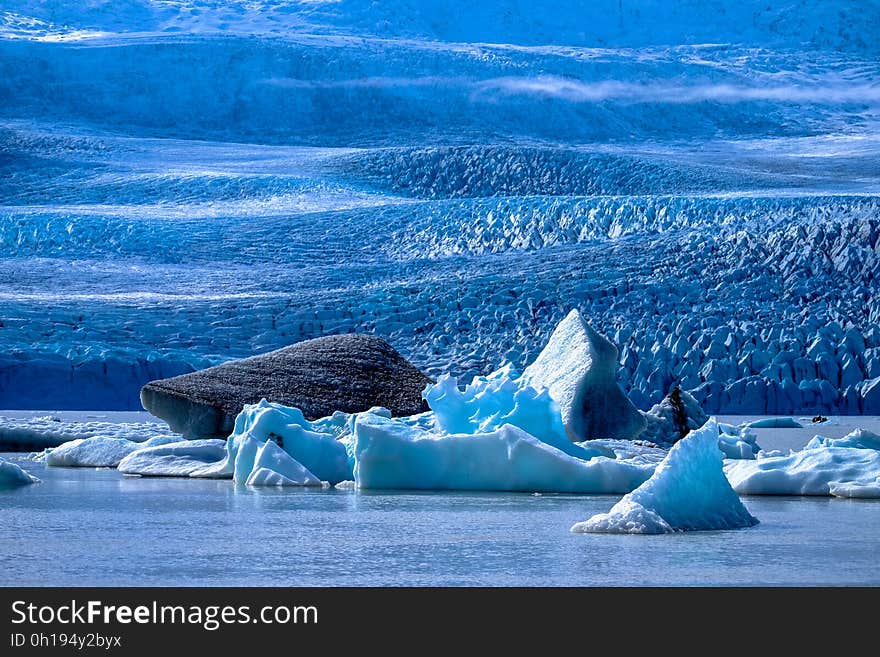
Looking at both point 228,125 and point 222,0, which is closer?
point 228,125

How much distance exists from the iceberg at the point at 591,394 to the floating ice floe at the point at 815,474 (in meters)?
1.85

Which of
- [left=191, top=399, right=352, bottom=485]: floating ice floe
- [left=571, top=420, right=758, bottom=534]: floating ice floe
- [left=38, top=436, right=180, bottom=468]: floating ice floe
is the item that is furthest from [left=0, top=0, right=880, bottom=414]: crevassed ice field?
[left=571, top=420, right=758, bottom=534]: floating ice floe

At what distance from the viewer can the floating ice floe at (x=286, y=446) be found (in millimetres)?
7089

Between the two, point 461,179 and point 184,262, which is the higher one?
point 461,179

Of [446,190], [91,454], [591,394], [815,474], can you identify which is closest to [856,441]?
[815,474]

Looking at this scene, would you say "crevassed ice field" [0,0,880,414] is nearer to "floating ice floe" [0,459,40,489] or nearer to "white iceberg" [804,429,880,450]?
"white iceberg" [804,429,880,450]

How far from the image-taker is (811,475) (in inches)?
261

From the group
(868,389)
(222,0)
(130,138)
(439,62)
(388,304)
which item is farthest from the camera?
(222,0)

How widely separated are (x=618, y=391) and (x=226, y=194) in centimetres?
2111

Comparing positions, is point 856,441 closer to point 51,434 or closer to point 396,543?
point 396,543
